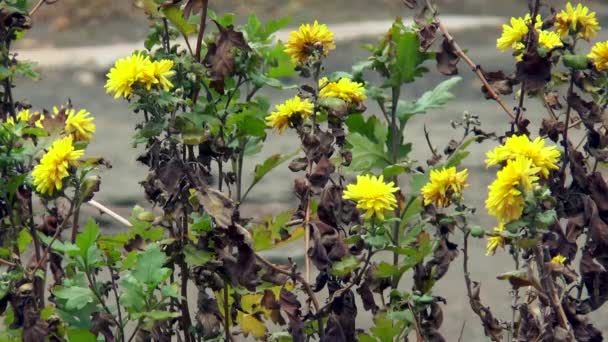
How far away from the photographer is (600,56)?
256cm

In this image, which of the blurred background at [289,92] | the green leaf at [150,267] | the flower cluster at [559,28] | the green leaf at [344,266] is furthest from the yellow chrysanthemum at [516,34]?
the blurred background at [289,92]

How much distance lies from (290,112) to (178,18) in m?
0.30

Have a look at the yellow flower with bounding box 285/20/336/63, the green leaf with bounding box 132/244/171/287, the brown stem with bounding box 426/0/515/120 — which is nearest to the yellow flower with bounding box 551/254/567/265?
the brown stem with bounding box 426/0/515/120

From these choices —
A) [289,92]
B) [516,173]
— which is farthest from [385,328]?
[289,92]

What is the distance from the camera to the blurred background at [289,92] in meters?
5.20

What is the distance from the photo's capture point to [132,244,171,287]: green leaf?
2336mm

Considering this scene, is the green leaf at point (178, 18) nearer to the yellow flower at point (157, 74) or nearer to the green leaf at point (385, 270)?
the yellow flower at point (157, 74)

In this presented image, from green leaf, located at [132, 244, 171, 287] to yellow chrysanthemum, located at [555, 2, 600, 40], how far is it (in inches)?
39.2

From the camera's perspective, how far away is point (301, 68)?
2.58 m

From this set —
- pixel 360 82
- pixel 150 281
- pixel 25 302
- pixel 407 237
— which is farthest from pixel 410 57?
pixel 25 302

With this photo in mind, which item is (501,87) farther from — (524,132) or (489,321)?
(489,321)

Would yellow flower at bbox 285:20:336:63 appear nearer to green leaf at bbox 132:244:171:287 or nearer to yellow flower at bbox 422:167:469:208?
yellow flower at bbox 422:167:469:208

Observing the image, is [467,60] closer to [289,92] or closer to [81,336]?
[81,336]

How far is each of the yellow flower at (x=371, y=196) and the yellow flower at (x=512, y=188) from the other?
21 cm
